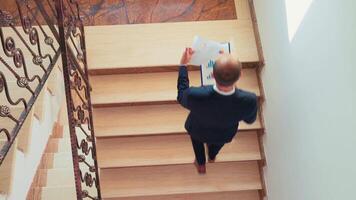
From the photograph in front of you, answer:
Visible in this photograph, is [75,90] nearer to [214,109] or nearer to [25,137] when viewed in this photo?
[25,137]

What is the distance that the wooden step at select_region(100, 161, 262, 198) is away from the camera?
3.17 meters

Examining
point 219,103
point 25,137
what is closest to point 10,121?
point 25,137

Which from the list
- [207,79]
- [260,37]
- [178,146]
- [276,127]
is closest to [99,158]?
[178,146]

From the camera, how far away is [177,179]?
3234mm

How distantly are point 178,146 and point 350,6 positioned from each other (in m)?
2.05

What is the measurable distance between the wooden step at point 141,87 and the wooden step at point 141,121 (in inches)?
4.5

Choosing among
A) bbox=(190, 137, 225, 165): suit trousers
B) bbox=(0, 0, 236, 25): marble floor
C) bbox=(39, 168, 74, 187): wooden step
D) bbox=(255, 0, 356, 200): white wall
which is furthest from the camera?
bbox=(0, 0, 236, 25): marble floor

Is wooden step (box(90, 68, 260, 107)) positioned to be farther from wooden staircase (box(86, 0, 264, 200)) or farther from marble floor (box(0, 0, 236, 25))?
marble floor (box(0, 0, 236, 25))

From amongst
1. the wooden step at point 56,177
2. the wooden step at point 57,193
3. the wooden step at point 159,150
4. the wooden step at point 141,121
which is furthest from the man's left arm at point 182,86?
the wooden step at point 56,177

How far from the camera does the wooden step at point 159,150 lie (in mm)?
3170

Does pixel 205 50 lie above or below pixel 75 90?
above

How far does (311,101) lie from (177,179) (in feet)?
5.08

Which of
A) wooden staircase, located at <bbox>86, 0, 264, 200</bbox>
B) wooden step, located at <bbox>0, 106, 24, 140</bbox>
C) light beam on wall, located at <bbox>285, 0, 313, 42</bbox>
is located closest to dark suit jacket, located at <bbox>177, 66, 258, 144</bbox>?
light beam on wall, located at <bbox>285, 0, 313, 42</bbox>

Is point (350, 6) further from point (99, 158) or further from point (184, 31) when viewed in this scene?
point (99, 158)
